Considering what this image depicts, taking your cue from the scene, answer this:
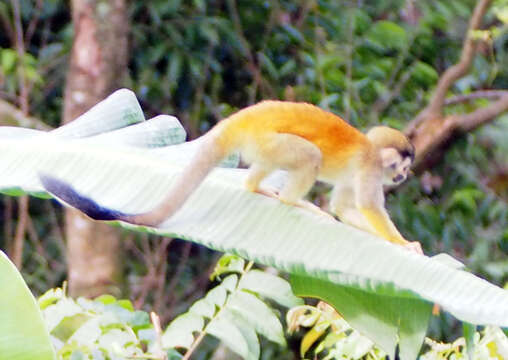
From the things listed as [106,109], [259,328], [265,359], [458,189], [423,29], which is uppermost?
[106,109]

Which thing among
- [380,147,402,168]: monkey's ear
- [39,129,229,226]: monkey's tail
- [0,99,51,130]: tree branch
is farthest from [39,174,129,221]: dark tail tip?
[0,99,51,130]: tree branch

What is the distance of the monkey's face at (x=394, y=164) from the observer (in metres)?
1.94

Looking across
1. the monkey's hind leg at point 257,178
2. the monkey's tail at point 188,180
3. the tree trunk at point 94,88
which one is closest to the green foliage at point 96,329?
the monkey's tail at point 188,180

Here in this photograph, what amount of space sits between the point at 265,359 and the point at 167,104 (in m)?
1.41

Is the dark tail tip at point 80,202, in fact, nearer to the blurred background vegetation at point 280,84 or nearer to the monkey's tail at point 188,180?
the monkey's tail at point 188,180

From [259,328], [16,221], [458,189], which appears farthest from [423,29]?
[259,328]

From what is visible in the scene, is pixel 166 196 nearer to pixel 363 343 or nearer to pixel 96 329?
pixel 96 329

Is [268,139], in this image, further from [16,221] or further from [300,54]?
[16,221]

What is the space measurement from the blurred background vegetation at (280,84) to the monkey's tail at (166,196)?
224 cm

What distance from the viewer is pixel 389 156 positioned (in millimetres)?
1939

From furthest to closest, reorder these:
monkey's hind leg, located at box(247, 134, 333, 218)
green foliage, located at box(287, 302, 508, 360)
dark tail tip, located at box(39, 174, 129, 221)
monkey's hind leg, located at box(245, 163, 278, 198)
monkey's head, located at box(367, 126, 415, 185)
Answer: monkey's head, located at box(367, 126, 415, 185)
monkey's hind leg, located at box(247, 134, 333, 218)
monkey's hind leg, located at box(245, 163, 278, 198)
green foliage, located at box(287, 302, 508, 360)
dark tail tip, located at box(39, 174, 129, 221)

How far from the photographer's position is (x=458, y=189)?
412 cm

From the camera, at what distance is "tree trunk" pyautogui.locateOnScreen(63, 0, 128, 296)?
3428mm

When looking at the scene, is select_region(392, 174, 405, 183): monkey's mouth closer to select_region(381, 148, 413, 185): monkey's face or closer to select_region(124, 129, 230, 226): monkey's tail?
select_region(381, 148, 413, 185): monkey's face
